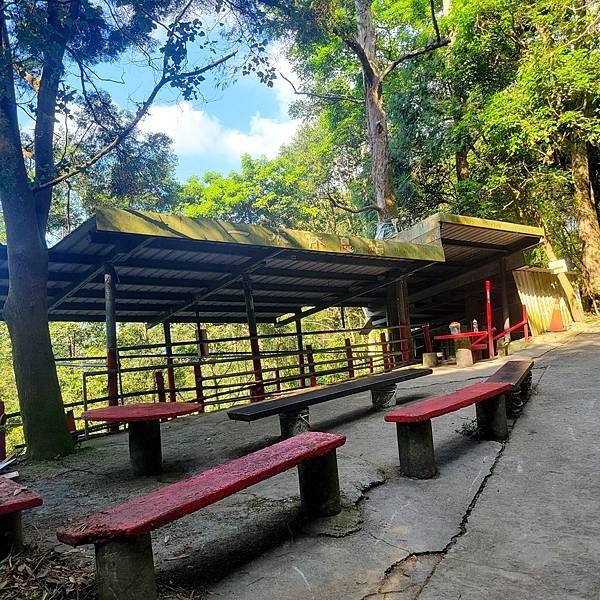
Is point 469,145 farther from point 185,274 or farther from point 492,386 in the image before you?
point 492,386

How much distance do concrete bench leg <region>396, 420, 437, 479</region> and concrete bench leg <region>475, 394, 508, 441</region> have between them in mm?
1015

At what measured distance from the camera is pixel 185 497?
2.01 m

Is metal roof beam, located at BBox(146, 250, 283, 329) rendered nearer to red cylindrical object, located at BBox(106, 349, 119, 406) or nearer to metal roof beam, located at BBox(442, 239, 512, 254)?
red cylindrical object, located at BBox(106, 349, 119, 406)

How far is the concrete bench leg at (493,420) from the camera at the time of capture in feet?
13.5

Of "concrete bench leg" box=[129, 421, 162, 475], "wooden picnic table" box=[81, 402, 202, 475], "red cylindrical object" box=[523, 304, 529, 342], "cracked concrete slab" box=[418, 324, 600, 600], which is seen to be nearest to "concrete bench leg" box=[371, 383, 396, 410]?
"cracked concrete slab" box=[418, 324, 600, 600]

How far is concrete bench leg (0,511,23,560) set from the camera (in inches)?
90.0

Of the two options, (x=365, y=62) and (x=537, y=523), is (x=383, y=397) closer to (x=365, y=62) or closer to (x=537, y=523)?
(x=537, y=523)

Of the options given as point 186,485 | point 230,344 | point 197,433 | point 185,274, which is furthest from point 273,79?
point 230,344

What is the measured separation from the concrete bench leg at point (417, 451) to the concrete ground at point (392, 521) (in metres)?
0.09

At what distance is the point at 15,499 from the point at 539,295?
1306 centimetres

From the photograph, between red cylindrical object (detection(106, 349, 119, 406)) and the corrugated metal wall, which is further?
the corrugated metal wall

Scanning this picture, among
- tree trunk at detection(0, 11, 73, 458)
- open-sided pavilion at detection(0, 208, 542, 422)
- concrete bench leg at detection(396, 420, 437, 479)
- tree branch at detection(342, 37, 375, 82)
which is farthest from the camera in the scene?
tree branch at detection(342, 37, 375, 82)

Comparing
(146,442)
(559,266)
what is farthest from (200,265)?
(559,266)

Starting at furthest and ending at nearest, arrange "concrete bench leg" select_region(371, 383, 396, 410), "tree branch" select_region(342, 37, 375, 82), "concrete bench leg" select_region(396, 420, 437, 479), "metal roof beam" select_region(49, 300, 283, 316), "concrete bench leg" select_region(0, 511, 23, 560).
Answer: "tree branch" select_region(342, 37, 375, 82) < "metal roof beam" select_region(49, 300, 283, 316) < "concrete bench leg" select_region(371, 383, 396, 410) < "concrete bench leg" select_region(396, 420, 437, 479) < "concrete bench leg" select_region(0, 511, 23, 560)
